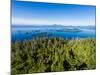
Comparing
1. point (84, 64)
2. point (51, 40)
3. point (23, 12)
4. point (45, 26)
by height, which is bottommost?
point (84, 64)

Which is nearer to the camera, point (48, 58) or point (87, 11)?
point (48, 58)

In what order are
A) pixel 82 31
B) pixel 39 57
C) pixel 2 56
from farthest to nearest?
pixel 82 31
pixel 39 57
pixel 2 56

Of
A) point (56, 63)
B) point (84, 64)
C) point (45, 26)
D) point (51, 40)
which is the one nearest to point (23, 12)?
point (45, 26)

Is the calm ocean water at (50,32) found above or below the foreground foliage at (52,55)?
above

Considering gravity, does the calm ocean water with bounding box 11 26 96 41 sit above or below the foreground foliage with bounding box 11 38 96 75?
above

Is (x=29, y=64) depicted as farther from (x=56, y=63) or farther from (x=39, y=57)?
(x=56, y=63)
